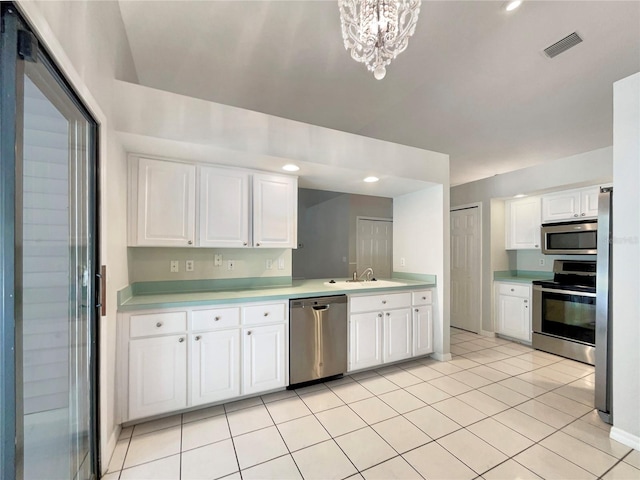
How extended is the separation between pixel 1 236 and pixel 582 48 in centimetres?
376

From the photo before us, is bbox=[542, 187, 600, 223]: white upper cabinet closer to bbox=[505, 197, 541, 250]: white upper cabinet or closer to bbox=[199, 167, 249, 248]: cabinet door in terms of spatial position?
bbox=[505, 197, 541, 250]: white upper cabinet

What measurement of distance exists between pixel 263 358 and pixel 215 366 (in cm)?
39

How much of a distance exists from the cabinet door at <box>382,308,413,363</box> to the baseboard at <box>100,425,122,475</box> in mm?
2309

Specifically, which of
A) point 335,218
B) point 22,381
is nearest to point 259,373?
point 22,381

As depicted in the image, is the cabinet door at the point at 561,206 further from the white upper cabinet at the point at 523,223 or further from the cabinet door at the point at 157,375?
the cabinet door at the point at 157,375

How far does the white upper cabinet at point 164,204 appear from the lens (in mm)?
2182

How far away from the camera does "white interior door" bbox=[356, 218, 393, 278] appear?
6348 millimetres

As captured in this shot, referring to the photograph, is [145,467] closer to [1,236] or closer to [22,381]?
[22,381]

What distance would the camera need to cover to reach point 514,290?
3.92 metres

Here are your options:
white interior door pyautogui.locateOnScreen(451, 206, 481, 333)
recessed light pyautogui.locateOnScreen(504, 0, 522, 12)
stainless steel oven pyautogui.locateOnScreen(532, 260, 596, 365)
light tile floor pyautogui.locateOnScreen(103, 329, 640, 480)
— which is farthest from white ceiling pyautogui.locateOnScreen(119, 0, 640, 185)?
Answer: light tile floor pyautogui.locateOnScreen(103, 329, 640, 480)

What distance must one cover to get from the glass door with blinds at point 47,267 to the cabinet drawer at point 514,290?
4.65 metres

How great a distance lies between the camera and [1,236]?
835 millimetres

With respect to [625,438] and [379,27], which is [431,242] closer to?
[625,438]

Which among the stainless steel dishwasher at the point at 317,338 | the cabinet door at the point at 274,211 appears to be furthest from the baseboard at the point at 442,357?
the cabinet door at the point at 274,211
